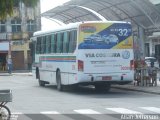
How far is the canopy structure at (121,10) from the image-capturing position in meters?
43.6

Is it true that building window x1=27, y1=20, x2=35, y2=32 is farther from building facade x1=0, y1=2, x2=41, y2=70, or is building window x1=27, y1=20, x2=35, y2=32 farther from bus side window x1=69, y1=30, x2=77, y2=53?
bus side window x1=69, y1=30, x2=77, y2=53

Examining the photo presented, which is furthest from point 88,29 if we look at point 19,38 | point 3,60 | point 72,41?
point 3,60

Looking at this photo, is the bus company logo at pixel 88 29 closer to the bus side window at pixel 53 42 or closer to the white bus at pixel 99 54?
the white bus at pixel 99 54

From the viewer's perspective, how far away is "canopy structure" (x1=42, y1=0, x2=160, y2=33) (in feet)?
143

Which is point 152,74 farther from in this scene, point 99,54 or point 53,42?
point 53,42

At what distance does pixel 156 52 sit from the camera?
184ft

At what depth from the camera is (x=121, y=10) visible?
45219 millimetres

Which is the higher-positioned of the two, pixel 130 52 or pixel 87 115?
pixel 130 52

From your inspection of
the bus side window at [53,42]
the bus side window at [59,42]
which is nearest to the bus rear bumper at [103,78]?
the bus side window at [59,42]

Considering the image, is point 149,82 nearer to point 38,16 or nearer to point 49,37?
point 49,37

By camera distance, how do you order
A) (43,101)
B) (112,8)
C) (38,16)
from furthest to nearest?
(38,16), (112,8), (43,101)

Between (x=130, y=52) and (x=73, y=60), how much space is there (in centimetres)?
265

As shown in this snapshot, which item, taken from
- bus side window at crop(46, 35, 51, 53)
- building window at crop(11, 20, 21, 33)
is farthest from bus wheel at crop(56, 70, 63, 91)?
building window at crop(11, 20, 21, 33)

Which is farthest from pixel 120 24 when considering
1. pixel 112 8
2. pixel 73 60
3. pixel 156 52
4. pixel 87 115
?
pixel 156 52
